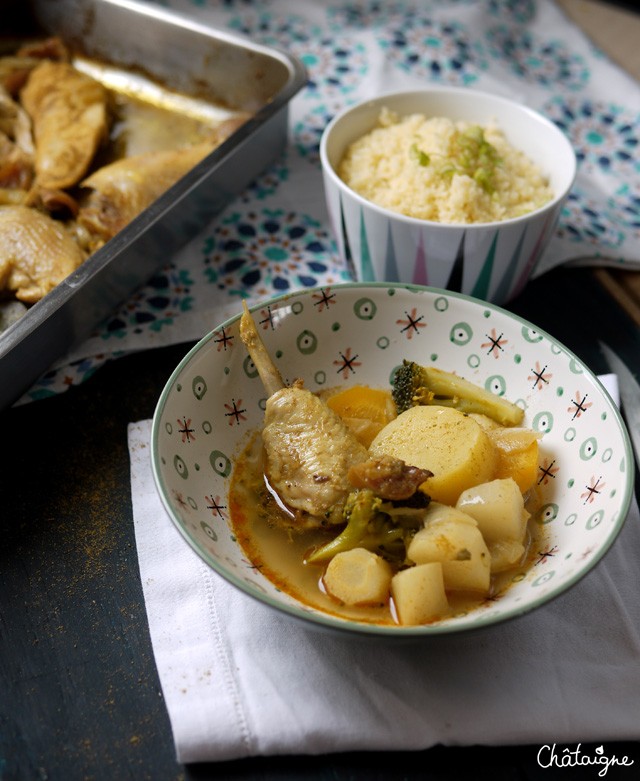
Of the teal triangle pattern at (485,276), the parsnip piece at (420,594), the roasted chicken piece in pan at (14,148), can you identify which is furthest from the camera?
the roasted chicken piece in pan at (14,148)

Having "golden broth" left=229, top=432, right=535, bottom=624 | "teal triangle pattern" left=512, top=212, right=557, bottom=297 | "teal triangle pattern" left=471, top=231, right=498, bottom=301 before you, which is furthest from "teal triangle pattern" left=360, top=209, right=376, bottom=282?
"golden broth" left=229, top=432, right=535, bottom=624

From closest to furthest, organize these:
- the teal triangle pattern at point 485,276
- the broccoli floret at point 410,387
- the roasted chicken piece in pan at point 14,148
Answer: the broccoli floret at point 410,387
the teal triangle pattern at point 485,276
the roasted chicken piece in pan at point 14,148

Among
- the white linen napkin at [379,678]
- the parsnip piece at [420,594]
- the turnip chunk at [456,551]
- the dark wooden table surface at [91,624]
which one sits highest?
the turnip chunk at [456,551]

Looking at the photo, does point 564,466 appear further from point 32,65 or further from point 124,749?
point 32,65

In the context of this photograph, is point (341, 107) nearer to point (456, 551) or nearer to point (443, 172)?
point (443, 172)

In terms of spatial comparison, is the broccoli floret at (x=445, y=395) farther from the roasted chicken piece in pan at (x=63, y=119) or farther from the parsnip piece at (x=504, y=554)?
the roasted chicken piece in pan at (x=63, y=119)

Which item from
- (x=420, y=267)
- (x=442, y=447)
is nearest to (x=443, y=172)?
(x=420, y=267)

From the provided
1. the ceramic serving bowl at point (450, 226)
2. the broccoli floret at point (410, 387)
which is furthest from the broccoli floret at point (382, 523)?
the ceramic serving bowl at point (450, 226)
